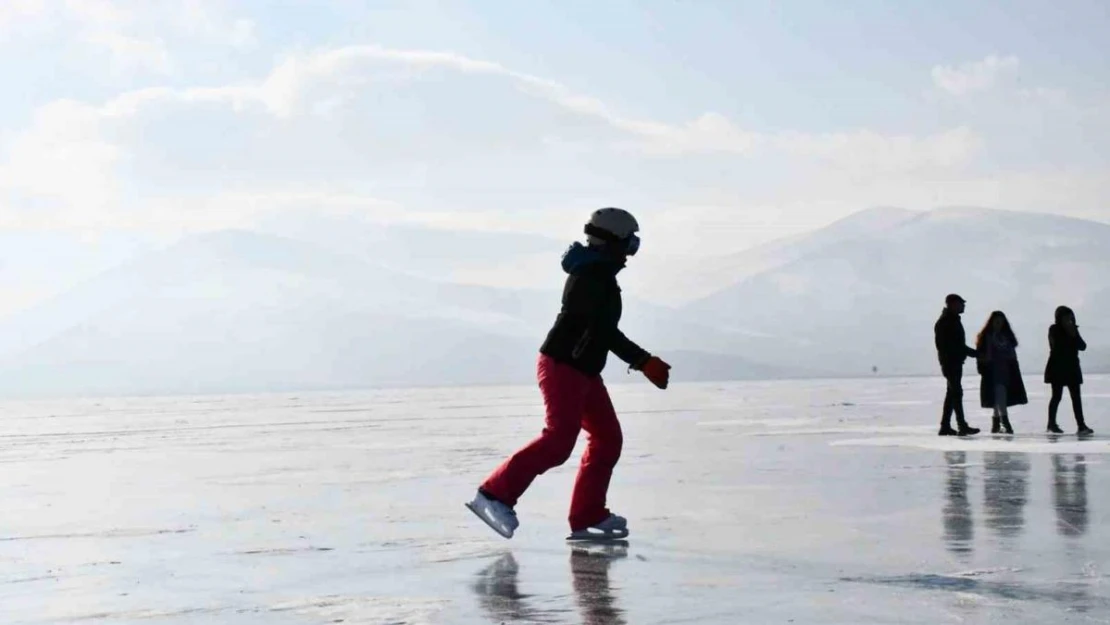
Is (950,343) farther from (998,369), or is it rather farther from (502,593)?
(502,593)

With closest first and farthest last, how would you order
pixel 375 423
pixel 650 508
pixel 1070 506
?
pixel 1070 506 < pixel 650 508 < pixel 375 423

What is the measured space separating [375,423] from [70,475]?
1183 cm

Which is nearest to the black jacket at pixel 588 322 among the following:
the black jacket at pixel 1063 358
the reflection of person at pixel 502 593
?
the reflection of person at pixel 502 593

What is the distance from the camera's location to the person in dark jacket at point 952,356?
17.2 meters

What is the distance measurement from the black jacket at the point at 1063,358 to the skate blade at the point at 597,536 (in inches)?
434

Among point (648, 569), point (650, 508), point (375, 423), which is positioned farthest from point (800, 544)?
point (375, 423)

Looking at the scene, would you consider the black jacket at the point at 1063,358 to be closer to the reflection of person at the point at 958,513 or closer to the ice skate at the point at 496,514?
the reflection of person at the point at 958,513

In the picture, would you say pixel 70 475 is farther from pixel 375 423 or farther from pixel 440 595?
pixel 375 423

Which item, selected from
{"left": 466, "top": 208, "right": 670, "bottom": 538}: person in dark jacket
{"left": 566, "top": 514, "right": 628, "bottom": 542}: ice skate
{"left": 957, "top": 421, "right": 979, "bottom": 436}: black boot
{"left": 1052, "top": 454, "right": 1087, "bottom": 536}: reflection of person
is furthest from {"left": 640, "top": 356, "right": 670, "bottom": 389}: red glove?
{"left": 957, "top": 421, "right": 979, "bottom": 436}: black boot

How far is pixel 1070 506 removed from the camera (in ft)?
29.8

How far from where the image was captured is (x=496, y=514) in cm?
809

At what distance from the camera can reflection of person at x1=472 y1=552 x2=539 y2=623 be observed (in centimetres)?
573

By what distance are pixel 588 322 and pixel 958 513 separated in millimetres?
2450

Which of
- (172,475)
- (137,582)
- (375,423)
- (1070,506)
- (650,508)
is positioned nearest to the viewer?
(137,582)
